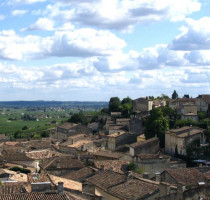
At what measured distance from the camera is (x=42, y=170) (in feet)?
143

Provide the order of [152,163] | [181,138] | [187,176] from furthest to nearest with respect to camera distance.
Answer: [181,138] < [152,163] < [187,176]

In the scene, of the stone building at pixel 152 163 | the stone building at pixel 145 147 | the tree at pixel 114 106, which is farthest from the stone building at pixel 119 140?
the tree at pixel 114 106

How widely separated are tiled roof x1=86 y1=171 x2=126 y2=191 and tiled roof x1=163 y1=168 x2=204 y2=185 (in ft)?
17.3

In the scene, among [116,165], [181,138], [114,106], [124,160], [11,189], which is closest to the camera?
[11,189]

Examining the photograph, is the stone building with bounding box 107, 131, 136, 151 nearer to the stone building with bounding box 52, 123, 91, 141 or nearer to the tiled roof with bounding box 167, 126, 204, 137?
the tiled roof with bounding box 167, 126, 204, 137

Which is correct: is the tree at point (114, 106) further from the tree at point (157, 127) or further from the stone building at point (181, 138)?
the stone building at point (181, 138)

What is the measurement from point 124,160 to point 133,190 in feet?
73.3

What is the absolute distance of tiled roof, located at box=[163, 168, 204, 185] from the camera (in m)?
36.2

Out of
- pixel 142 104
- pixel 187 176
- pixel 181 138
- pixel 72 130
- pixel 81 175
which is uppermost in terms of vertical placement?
pixel 142 104

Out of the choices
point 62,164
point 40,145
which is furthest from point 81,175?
point 40,145

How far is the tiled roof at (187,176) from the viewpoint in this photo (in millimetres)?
36156

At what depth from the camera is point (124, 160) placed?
5206 cm

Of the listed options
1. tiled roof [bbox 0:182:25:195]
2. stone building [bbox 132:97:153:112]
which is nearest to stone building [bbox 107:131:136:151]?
stone building [bbox 132:97:153:112]

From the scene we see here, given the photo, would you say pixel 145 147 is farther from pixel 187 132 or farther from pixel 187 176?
pixel 187 176
